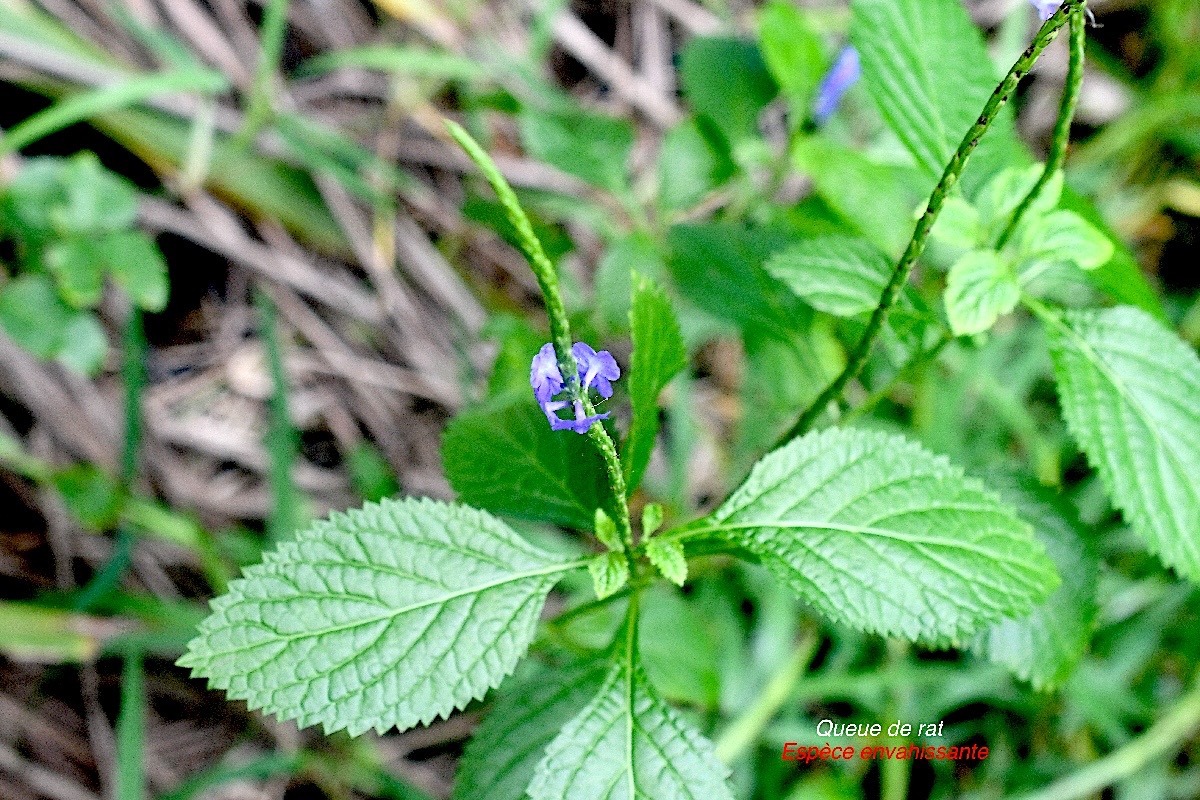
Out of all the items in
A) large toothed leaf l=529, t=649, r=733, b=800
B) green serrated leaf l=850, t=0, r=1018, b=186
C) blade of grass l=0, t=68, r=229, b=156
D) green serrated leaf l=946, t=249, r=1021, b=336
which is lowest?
large toothed leaf l=529, t=649, r=733, b=800

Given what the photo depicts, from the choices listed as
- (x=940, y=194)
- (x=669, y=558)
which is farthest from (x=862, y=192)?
(x=669, y=558)

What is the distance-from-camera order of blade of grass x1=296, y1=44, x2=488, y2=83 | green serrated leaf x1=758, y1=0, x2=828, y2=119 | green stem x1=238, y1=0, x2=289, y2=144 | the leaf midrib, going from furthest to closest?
blade of grass x1=296, y1=44, x2=488, y2=83, green stem x1=238, y1=0, x2=289, y2=144, green serrated leaf x1=758, y1=0, x2=828, y2=119, the leaf midrib

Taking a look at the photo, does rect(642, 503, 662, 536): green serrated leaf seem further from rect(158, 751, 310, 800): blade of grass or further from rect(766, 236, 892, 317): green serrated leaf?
rect(158, 751, 310, 800): blade of grass

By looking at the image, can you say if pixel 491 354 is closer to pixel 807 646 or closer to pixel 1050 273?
pixel 807 646

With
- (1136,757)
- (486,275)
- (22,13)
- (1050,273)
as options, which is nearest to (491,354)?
(486,275)

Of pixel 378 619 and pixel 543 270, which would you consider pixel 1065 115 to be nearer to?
pixel 543 270

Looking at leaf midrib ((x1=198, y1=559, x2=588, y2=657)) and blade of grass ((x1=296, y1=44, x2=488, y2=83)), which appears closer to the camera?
leaf midrib ((x1=198, y1=559, x2=588, y2=657))

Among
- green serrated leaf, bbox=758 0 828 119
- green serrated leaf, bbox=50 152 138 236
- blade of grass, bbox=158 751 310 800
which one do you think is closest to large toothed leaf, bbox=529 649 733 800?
blade of grass, bbox=158 751 310 800

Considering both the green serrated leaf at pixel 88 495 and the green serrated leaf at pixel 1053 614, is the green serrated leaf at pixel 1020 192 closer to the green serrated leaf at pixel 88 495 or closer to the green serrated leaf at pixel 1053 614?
the green serrated leaf at pixel 1053 614
